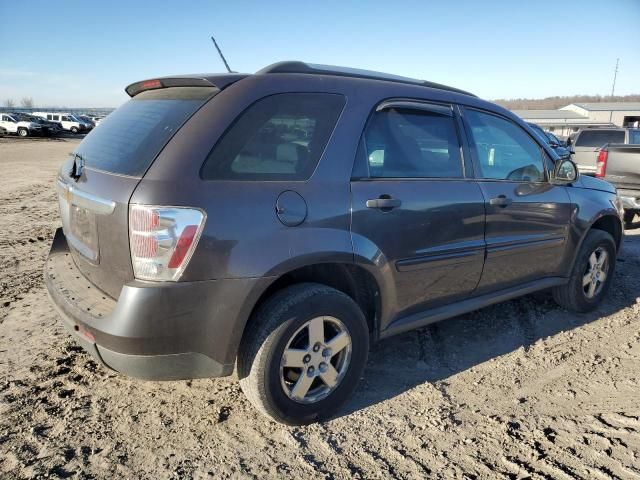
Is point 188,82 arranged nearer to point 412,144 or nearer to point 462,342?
point 412,144

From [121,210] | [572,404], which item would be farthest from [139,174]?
[572,404]

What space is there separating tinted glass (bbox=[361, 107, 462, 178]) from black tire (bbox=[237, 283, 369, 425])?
79 centimetres

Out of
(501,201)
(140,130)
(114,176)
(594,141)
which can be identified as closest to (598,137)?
(594,141)

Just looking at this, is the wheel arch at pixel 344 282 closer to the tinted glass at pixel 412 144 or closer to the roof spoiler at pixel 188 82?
the tinted glass at pixel 412 144

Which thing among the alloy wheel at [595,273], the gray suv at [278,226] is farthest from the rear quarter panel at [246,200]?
the alloy wheel at [595,273]

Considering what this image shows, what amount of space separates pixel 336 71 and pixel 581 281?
297cm

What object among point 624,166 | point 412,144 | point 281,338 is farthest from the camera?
point 624,166

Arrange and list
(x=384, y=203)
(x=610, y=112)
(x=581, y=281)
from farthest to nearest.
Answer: (x=610, y=112) < (x=581, y=281) < (x=384, y=203)

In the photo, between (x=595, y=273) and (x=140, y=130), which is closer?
(x=140, y=130)

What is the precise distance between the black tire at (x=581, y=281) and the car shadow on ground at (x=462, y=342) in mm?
109

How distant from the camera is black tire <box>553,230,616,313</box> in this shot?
4.41m

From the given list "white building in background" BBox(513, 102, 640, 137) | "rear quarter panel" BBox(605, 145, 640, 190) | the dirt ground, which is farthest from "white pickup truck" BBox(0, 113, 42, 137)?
"white building in background" BBox(513, 102, 640, 137)

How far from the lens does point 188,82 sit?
9.04 feet

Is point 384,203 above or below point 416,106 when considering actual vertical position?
below
